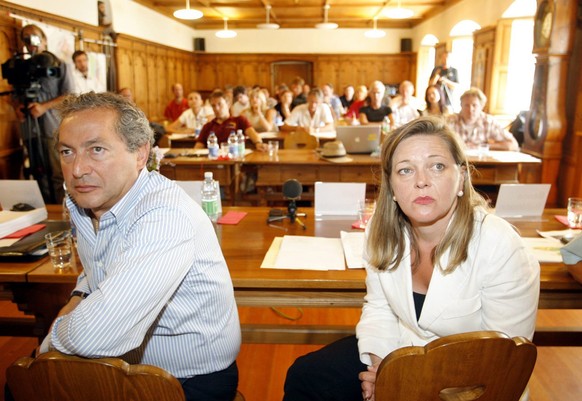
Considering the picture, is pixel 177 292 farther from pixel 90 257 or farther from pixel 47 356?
pixel 47 356

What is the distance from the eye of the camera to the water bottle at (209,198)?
228 cm

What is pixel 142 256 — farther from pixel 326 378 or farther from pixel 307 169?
pixel 307 169

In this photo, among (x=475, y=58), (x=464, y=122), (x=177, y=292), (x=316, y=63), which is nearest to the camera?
(x=177, y=292)

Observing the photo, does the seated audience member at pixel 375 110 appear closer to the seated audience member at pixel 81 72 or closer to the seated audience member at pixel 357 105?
the seated audience member at pixel 357 105

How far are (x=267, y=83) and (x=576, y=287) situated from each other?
13.0 m

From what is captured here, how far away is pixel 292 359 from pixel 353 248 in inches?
37.3

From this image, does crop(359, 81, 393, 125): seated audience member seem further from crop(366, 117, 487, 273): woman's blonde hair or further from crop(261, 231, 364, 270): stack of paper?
crop(366, 117, 487, 273): woman's blonde hair

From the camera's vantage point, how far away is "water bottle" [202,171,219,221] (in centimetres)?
228

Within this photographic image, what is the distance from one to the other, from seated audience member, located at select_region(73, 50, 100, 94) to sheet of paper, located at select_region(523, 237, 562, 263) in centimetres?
582

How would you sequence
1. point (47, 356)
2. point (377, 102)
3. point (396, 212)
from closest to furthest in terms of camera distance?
point (47, 356), point (396, 212), point (377, 102)

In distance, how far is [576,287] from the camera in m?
1.54

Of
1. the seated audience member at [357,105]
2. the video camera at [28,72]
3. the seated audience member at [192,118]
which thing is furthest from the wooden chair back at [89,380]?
the seated audience member at [357,105]

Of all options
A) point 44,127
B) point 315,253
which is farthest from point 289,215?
point 44,127

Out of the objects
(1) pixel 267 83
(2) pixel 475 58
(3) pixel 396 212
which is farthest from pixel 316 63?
(3) pixel 396 212
